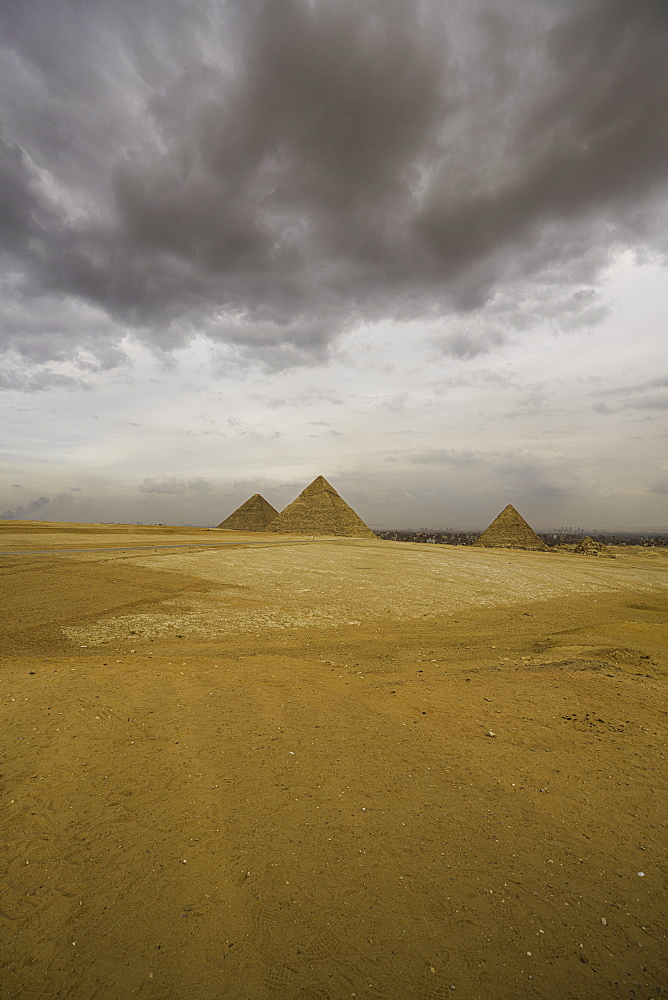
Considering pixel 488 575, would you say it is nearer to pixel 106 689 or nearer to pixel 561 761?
pixel 561 761

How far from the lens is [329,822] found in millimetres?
2879

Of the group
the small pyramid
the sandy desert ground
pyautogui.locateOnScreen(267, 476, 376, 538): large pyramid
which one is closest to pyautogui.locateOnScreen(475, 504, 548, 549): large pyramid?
pyautogui.locateOnScreen(267, 476, 376, 538): large pyramid

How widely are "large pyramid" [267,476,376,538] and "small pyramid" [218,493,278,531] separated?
792 centimetres

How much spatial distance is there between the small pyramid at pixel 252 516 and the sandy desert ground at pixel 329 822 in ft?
190

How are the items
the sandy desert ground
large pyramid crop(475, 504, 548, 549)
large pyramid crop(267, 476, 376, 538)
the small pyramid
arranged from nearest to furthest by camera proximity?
the sandy desert ground, large pyramid crop(475, 504, 548, 549), large pyramid crop(267, 476, 376, 538), the small pyramid

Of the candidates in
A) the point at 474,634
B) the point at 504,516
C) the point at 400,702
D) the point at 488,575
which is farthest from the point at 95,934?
the point at 504,516

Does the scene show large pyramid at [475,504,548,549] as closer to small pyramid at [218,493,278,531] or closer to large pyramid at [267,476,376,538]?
large pyramid at [267,476,376,538]

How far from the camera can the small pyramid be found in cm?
6425

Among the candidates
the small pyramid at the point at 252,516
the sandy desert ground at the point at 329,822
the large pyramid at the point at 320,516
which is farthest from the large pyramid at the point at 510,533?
the sandy desert ground at the point at 329,822

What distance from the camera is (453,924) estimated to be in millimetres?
2184

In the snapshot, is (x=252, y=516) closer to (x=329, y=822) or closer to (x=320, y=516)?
(x=320, y=516)

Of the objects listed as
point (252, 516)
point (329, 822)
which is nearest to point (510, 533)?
point (252, 516)

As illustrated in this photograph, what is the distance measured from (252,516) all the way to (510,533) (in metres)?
37.3

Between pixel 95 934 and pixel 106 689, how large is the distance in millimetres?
2923
